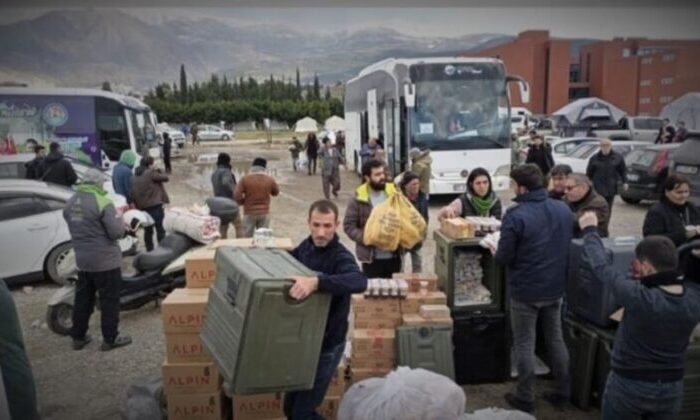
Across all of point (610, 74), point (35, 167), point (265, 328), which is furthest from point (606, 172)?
point (610, 74)

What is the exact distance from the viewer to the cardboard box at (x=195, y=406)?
321cm

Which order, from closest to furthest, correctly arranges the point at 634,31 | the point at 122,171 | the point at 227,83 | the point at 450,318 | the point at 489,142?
the point at 450,318 < the point at 634,31 < the point at 122,171 < the point at 489,142 < the point at 227,83

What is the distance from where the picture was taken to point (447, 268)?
12.7 feet

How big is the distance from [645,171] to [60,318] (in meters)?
10.6

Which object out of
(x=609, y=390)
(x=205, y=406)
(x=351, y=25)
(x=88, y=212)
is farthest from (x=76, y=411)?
(x=351, y=25)

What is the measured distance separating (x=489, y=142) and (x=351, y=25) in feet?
18.9

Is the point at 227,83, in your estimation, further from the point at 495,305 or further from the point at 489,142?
the point at 495,305

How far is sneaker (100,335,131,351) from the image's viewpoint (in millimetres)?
4586

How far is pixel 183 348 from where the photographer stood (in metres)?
3.23

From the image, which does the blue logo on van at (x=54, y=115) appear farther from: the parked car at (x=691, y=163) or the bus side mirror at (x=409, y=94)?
the parked car at (x=691, y=163)

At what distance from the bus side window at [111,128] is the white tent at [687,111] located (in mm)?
20753

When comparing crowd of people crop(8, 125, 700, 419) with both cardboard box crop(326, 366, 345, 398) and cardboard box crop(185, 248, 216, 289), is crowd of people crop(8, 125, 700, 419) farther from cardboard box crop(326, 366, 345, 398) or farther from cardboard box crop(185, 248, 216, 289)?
cardboard box crop(185, 248, 216, 289)

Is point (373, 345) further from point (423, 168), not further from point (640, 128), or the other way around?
point (640, 128)

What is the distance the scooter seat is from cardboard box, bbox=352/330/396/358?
2556 millimetres
